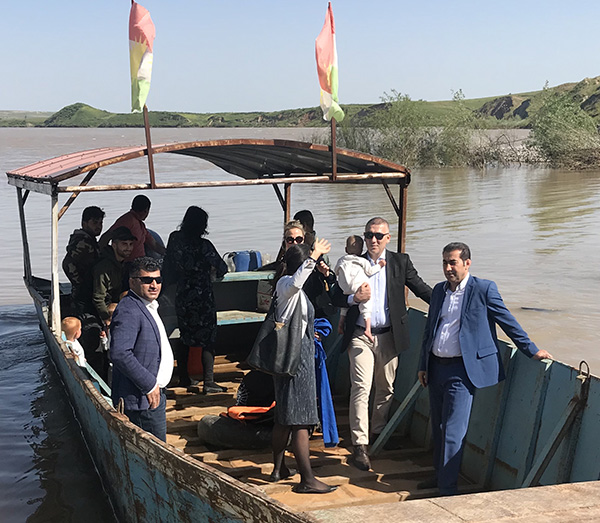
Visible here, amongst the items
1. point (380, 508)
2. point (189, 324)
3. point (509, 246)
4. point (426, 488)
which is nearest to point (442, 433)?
point (426, 488)

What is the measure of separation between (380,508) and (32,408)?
7499mm

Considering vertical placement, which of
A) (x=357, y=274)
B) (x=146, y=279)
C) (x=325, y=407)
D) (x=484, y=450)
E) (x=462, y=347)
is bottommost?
(x=484, y=450)

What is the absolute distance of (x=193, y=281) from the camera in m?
7.27

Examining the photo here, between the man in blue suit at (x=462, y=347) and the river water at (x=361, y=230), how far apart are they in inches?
127

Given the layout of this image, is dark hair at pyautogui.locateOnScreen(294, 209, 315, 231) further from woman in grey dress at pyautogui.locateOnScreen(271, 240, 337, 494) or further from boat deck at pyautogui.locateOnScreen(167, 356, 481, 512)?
woman in grey dress at pyautogui.locateOnScreen(271, 240, 337, 494)

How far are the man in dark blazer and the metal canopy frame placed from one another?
1.62 metres

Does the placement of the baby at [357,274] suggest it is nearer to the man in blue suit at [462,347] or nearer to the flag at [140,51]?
the man in blue suit at [462,347]

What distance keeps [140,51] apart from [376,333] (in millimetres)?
2867

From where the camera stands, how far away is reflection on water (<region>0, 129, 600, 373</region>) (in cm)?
1453

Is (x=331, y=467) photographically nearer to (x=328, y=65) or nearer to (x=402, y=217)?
(x=402, y=217)

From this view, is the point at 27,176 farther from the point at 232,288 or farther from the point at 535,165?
the point at 535,165

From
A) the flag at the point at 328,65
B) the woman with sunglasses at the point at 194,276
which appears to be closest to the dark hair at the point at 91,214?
the woman with sunglasses at the point at 194,276

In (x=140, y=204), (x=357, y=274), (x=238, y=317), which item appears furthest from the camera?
(x=238, y=317)

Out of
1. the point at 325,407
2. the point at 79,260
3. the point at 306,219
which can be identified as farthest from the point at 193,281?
the point at 325,407
